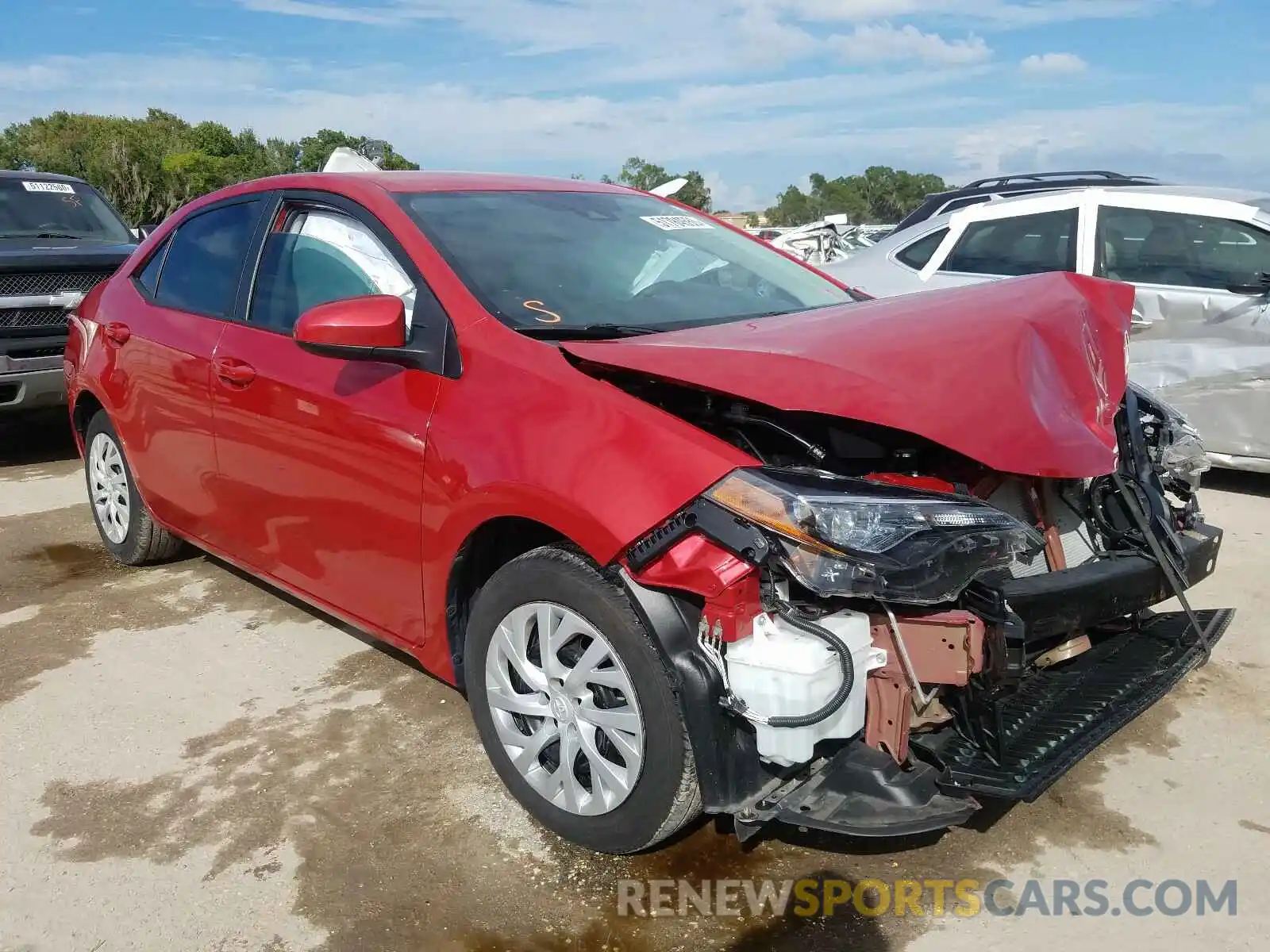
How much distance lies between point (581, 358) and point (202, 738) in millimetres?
1884

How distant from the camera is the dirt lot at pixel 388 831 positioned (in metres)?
2.53

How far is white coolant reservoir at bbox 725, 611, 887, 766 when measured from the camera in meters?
2.27

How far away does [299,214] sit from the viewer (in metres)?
3.80

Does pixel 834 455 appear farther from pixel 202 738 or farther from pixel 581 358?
pixel 202 738

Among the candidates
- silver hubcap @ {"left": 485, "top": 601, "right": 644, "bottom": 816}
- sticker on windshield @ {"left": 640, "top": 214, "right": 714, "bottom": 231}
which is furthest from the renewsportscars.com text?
sticker on windshield @ {"left": 640, "top": 214, "right": 714, "bottom": 231}

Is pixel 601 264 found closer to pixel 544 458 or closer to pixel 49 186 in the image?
pixel 544 458

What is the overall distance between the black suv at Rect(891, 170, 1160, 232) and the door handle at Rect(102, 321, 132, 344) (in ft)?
18.5

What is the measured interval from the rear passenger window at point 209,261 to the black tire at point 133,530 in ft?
2.86

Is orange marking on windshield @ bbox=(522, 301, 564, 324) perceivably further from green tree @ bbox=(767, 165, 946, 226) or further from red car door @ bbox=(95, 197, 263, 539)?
green tree @ bbox=(767, 165, 946, 226)

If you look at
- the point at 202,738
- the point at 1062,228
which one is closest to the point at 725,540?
the point at 202,738

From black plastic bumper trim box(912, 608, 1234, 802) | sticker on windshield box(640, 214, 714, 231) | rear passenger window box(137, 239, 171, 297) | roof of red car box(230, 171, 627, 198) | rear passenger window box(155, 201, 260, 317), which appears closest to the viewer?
black plastic bumper trim box(912, 608, 1234, 802)


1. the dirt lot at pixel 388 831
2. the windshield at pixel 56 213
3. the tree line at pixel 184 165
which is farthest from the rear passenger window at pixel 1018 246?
the tree line at pixel 184 165

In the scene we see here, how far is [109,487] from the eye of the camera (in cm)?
518

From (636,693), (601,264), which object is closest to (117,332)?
(601,264)
